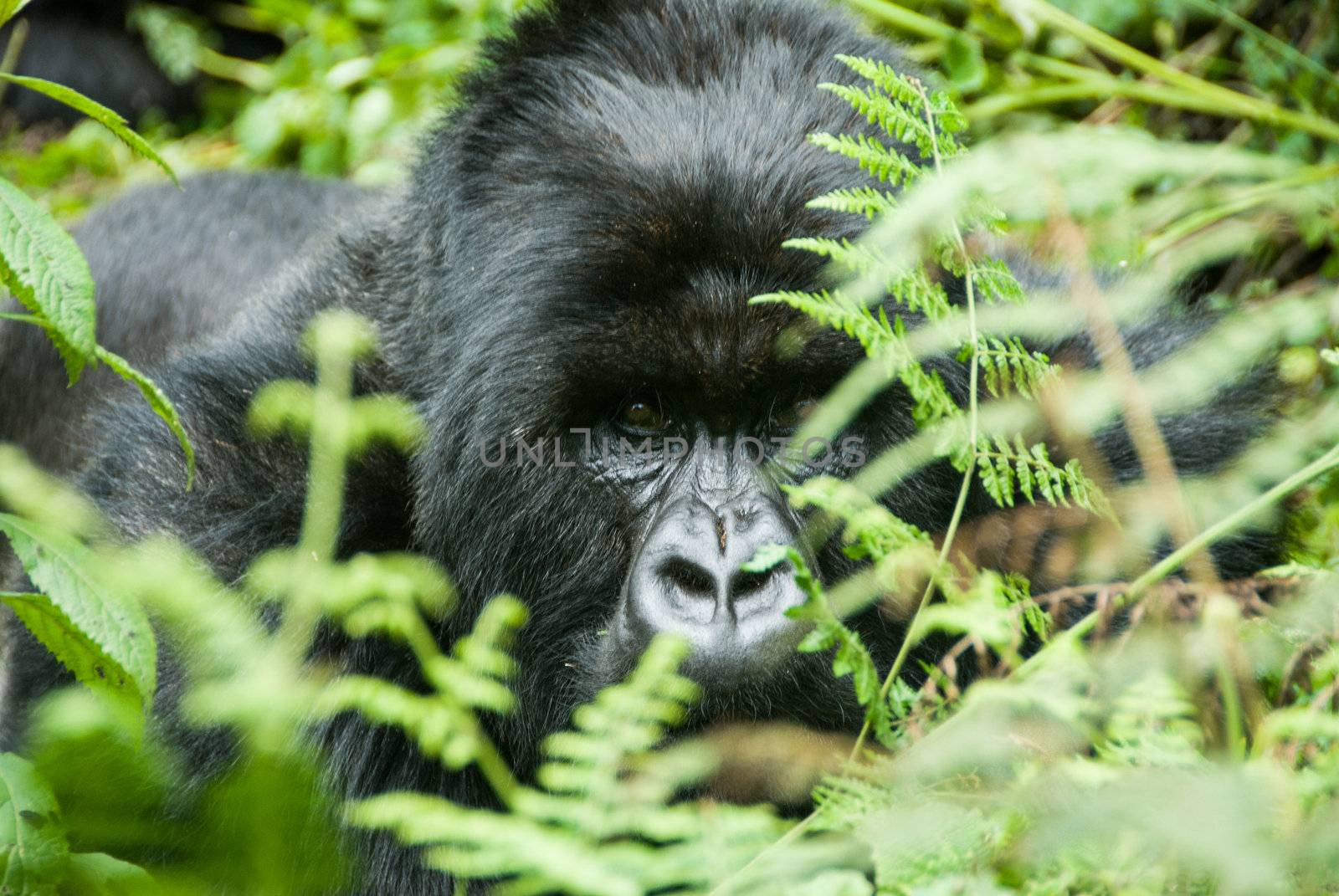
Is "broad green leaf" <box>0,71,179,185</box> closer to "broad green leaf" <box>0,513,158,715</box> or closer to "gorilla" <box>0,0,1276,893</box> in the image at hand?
"broad green leaf" <box>0,513,158,715</box>

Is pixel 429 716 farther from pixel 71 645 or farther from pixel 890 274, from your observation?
pixel 890 274

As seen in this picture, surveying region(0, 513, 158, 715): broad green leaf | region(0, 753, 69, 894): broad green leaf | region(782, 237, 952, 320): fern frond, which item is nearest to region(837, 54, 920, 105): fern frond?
region(782, 237, 952, 320): fern frond

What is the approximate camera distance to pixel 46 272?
194 cm

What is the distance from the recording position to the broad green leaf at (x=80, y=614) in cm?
192

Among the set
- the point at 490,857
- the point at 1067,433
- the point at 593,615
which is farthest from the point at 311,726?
the point at 1067,433

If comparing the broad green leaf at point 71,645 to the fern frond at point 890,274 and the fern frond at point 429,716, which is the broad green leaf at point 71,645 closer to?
the fern frond at point 429,716

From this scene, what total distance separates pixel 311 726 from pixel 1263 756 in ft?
6.05

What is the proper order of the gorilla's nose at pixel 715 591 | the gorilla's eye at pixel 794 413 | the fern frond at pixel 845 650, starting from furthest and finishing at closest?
the gorilla's eye at pixel 794 413 → the gorilla's nose at pixel 715 591 → the fern frond at pixel 845 650

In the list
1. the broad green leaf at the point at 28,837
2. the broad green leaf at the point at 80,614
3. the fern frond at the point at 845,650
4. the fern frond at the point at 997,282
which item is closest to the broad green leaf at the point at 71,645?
the broad green leaf at the point at 80,614

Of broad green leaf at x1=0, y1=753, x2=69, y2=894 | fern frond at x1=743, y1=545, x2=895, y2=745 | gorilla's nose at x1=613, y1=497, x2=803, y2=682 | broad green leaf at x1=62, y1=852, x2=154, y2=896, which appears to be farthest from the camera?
gorilla's nose at x1=613, y1=497, x2=803, y2=682

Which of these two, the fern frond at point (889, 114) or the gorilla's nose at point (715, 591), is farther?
the gorilla's nose at point (715, 591)

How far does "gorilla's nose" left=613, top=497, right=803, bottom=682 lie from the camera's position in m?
2.38

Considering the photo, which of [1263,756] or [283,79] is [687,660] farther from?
[283,79]

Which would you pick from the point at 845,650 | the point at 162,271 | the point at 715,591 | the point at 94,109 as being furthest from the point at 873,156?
the point at 162,271
